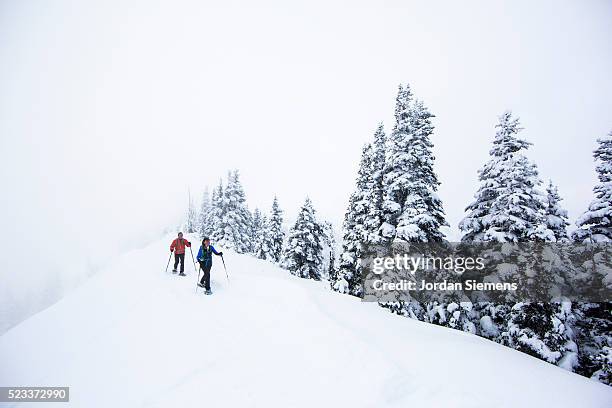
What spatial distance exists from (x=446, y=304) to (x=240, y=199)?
105 feet

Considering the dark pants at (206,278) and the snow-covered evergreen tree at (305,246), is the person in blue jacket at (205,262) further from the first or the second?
the snow-covered evergreen tree at (305,246)

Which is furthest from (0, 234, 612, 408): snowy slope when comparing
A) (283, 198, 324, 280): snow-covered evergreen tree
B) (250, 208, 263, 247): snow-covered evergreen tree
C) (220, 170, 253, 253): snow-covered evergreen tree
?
(250, 208, 263, 247): snow-covered evergreen tree

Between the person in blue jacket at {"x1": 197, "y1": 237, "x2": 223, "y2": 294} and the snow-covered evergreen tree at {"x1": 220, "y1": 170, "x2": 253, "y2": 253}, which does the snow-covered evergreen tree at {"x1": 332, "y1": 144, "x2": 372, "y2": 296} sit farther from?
the snow-covered evergreen tree at {"x1": 220, "y1": 170, "x2": 253, "y2": 253}

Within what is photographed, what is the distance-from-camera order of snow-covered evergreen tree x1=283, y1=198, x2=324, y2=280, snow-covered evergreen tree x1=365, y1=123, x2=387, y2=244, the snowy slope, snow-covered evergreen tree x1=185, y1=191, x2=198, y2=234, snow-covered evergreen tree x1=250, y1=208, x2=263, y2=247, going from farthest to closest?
snow-covered evergreen tree x1=185, y1=191, x2=198, y2=234 → snow-covered evergreen tree x1=250, y1=208, x2=263, y2=247 → snow-covered evergreen tree x1=283, y1=198, x2=324, y2=280 → snow-covered evergreen tree x1=365, y1=123, x2=387, y2=244 → the snowy slope

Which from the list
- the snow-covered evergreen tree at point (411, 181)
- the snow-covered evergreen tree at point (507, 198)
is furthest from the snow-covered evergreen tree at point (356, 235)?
the snow-covered evergreen tree at point (507, 198)

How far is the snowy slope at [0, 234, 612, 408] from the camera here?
584cm

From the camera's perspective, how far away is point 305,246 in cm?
3266

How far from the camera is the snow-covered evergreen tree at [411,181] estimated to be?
1684 centimetres

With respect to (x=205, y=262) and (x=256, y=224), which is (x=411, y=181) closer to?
(x=205, y=262)

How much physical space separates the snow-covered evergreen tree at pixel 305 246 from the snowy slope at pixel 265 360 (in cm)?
2129

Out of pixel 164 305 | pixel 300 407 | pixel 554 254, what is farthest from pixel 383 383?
pixel 554 254

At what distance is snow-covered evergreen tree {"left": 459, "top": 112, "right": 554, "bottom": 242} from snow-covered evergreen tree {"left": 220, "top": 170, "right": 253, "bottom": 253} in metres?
29.4

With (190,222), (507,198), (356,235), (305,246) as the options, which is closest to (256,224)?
(190,222)

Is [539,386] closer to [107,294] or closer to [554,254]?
[554,254]
